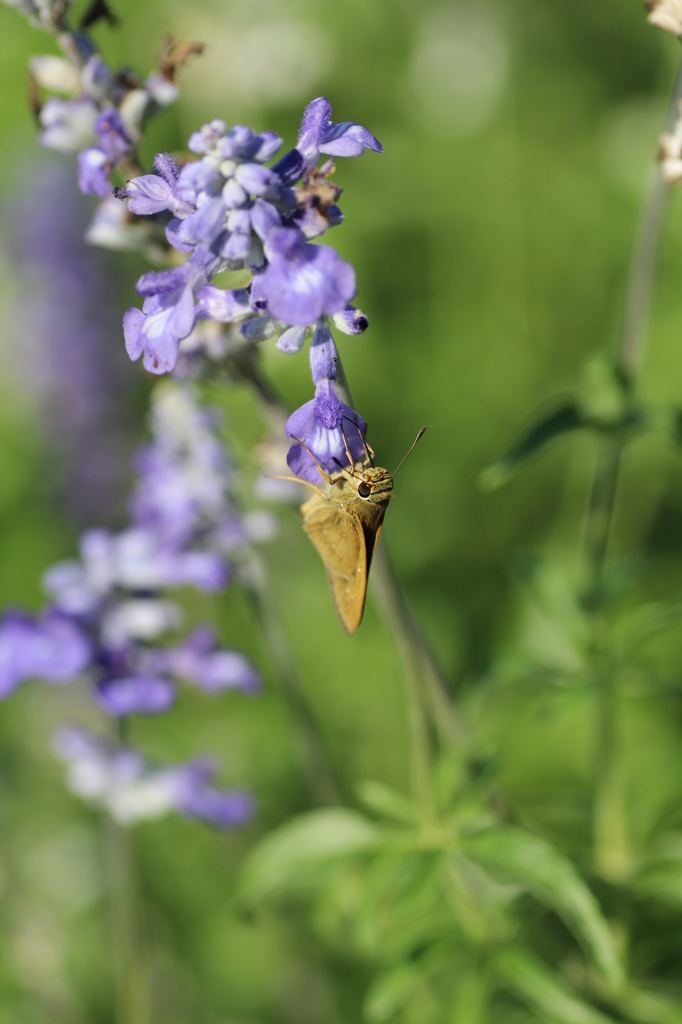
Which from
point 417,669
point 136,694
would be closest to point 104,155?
point 417,669

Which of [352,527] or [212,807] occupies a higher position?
[352,527]

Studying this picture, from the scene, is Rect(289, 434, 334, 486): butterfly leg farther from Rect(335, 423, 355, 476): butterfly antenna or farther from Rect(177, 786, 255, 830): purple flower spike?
Rect(177, 786, 255, 830): purple flower spike

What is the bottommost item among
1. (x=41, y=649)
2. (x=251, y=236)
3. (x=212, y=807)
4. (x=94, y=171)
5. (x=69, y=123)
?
(x=212, y=807)

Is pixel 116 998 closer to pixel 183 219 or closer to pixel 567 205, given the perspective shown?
pixel 183 219

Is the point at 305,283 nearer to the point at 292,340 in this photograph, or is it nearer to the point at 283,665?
the point at 292,340

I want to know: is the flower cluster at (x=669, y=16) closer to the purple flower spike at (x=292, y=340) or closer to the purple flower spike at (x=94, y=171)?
the purple flower spike at (x=292, y=340)
